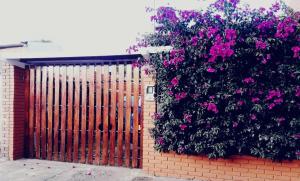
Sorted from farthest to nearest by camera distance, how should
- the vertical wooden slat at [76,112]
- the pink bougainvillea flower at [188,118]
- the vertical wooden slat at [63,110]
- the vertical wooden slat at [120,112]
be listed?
the vertical wooden slat at [63,110] → the vertical wooden slat at [76,112] → the vertical wooden slat at [120,112] → the pink bougainvillea flower at [188,118]

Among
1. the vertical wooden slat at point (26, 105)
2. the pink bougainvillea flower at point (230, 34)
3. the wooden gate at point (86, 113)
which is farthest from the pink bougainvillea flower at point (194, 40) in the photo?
the vertical wooden slat at point (26, 105)

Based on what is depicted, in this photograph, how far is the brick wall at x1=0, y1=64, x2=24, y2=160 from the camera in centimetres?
693

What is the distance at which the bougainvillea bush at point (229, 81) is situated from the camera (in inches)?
197

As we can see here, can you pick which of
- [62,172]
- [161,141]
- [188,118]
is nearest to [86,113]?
[62,172]

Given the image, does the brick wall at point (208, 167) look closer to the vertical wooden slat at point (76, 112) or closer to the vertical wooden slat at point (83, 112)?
the vertical wooden slat at point (83, 112)

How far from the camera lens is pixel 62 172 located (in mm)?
6020

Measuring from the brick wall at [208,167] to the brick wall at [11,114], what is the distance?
350 cm

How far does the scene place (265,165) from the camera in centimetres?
530

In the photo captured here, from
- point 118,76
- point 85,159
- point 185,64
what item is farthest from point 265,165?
point 85,159

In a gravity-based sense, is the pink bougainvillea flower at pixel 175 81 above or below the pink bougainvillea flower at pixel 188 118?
above

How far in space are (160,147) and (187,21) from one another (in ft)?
8.91

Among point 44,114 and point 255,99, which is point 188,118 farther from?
point 44,114

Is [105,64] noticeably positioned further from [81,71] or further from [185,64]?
[185,64]

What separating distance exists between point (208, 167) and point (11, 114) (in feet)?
16.7
